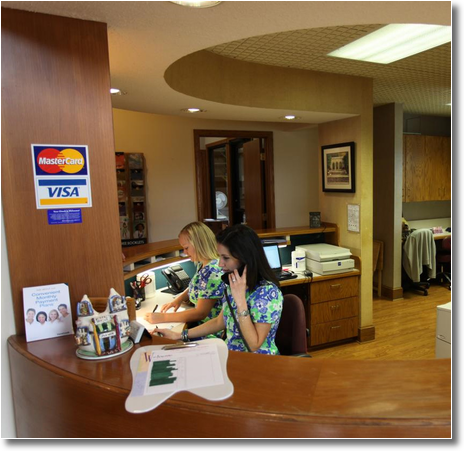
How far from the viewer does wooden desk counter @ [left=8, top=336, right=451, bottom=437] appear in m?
0.93

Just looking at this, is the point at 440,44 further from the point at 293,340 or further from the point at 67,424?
the point at 67,424

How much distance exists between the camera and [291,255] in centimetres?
400

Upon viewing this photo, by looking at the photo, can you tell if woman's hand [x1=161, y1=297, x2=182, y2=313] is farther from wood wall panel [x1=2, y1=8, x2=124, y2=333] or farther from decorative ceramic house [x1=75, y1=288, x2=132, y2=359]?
decorative ceramic house [x1=75, y1=288, x2=132, y2=359]

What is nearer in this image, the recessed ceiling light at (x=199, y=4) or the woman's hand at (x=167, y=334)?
the recessed ceiling light at (x=199, y=4)

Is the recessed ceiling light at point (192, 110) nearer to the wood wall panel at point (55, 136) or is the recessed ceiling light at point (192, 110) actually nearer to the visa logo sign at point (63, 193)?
the wood wall panel at point (55, 136)

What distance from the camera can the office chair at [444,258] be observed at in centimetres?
558

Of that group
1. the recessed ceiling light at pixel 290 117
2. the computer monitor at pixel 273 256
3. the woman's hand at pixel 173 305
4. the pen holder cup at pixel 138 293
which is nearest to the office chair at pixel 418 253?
the computer monitor at pixel 273 256

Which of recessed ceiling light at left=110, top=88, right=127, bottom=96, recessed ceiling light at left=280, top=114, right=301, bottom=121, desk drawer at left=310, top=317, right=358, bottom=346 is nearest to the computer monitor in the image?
desk drawer at left=310, top=317, right=358, bottom=346

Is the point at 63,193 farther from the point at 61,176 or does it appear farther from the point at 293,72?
the point at 293,72

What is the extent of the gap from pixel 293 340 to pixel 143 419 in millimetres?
1188

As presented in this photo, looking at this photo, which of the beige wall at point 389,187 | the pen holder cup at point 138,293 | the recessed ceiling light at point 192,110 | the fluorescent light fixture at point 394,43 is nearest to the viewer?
the fluorescent light fixture at point 394,43

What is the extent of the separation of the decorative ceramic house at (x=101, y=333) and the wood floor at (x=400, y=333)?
2.71m

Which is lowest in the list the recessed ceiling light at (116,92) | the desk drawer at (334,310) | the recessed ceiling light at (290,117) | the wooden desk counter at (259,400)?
the desk drawer at (334,310)
